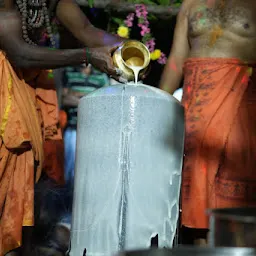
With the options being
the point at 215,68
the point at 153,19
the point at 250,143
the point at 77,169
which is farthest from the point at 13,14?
the point at 153,19

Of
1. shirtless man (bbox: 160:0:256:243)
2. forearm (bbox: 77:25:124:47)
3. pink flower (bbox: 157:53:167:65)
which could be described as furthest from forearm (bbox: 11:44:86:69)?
pink flower (bbox: 157:53:167:65)

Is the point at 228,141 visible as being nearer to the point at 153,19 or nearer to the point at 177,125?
the point at 177,125

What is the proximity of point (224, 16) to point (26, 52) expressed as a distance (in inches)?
55.0

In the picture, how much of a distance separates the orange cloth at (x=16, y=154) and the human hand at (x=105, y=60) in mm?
547

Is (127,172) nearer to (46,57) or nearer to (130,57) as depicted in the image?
(130,57)

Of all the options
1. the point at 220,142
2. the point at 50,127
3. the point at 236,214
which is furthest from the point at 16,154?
the point at 236,214

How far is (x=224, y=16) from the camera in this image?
423cm

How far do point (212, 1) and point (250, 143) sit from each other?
3.48 ft

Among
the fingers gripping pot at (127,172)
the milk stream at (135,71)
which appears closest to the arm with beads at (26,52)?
the milk stream at (135,71)

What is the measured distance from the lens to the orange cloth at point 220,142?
13.2 ft

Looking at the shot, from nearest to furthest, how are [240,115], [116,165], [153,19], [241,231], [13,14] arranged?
[241,231]
[116,165]
[13,14]
[240,115]
[153,19]

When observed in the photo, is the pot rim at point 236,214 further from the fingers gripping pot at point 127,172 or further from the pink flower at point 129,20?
the pink flower at point 129,20

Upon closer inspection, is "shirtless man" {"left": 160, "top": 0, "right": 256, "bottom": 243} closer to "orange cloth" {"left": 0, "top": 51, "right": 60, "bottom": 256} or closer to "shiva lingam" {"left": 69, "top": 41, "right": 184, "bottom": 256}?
"shiva lingam" {"left": 69, "top": 41, "right": 184, "bottom": 256}

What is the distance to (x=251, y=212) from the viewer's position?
1.47 meters
